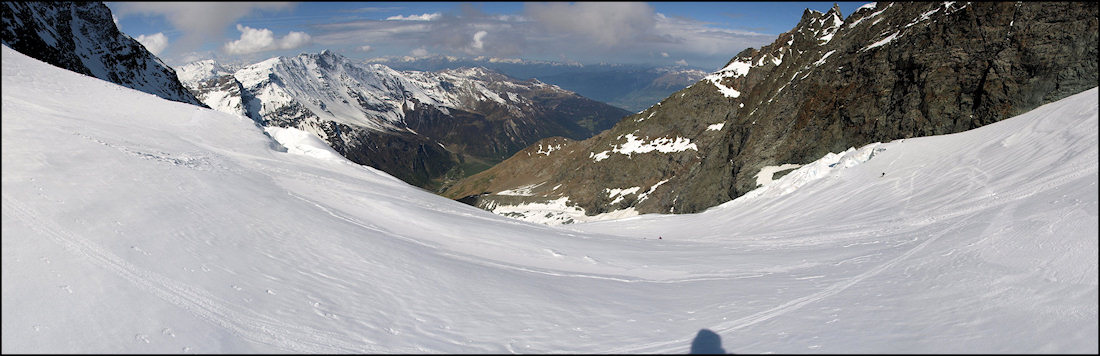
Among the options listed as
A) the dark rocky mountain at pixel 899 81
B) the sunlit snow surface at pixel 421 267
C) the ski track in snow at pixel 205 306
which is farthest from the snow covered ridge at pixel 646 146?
the ski track in snow at pixel 205 306

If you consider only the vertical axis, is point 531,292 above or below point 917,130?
below

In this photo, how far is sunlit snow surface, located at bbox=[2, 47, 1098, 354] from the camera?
7.45m

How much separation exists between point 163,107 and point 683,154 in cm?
12496

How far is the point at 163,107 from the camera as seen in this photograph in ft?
75.0

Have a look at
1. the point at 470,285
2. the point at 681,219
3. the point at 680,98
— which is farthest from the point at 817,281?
the point at 680,98

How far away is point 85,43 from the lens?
12319cm

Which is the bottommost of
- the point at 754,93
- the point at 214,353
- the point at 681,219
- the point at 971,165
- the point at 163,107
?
the point at 681,219

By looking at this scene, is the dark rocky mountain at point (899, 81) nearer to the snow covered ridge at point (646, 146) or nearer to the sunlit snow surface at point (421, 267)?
the sunlit snow surface at point (421, 267)

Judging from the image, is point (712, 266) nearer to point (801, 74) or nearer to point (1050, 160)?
point (1050, 160)

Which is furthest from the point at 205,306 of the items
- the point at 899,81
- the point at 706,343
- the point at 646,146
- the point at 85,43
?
the point at 85,43

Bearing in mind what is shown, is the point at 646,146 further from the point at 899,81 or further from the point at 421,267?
the point at 421,267

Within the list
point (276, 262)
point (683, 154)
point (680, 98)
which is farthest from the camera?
point (680, 98)

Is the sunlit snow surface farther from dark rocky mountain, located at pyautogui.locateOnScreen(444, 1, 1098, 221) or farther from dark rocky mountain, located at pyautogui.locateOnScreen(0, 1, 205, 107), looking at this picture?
dark rocky mountain, located at pyautogui.locateOnScreen(0, 1, 205, 107)

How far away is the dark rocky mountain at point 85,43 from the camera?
8650 centimetres
